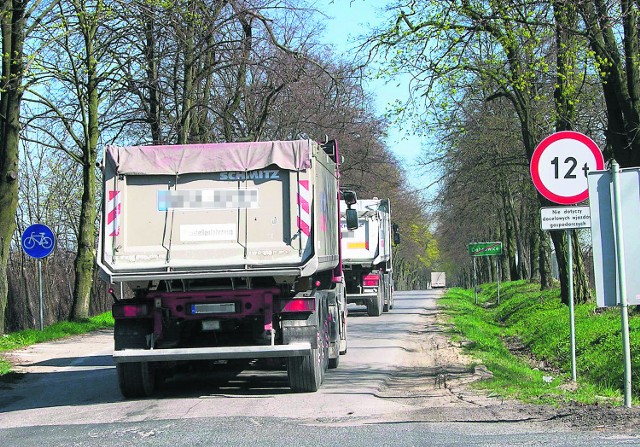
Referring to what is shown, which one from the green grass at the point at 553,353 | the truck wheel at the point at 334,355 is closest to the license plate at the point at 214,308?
the truck wheel at the point at 334,355

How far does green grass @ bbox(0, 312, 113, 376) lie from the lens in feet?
58.0

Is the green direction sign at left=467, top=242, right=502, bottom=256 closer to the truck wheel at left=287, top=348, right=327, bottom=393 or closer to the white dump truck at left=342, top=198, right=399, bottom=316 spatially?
the white dump truck at left=342, top=198, right=399, bottom=316

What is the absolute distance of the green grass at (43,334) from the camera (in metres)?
17.7

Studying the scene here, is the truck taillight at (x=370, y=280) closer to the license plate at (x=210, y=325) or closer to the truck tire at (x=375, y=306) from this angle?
the truck tire at (x=375, y=306)

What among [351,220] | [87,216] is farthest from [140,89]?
[351,220]

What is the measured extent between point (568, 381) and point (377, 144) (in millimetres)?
31447

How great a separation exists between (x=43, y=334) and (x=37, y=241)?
2.21m

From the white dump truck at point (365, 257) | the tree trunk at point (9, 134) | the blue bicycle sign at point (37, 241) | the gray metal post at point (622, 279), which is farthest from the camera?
the white dump truck at point (365, 257)

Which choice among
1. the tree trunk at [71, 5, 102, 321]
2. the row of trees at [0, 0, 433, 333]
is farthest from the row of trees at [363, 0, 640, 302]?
the tree trunk at [71, 5, 102, 321]

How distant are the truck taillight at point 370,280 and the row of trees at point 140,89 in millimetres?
5313

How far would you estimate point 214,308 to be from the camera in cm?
1033

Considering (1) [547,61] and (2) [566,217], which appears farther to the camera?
(1) [547,61]

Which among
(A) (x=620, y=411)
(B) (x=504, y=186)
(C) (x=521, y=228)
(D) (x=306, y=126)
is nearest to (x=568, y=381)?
(A) (x=620, y=411)

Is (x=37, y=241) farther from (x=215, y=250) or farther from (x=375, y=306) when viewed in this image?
(x=215, y=250)
